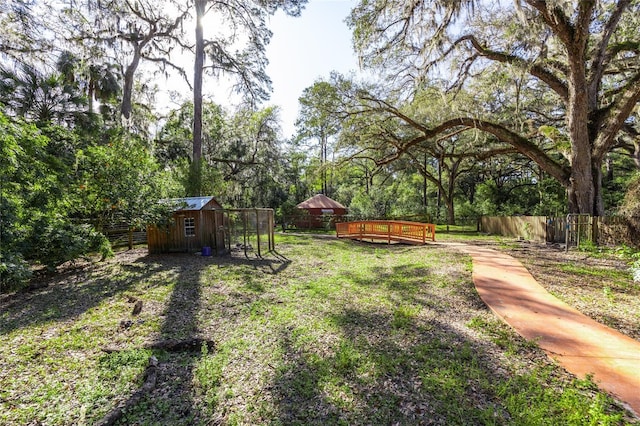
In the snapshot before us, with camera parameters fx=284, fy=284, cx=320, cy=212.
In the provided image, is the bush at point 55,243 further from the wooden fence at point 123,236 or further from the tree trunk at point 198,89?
the tree trunk at point 198,89

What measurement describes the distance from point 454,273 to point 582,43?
→ 8.79 m

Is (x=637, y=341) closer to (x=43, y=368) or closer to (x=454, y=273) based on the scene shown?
(x=454, y=273)

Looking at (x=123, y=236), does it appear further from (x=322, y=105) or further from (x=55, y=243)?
(x=322, y=105)

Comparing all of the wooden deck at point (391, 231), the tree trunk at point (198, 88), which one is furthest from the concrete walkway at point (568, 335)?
the tree trunk at point (198, 88)

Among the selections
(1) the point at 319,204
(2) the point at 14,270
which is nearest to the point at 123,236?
(2) the point at 14,270

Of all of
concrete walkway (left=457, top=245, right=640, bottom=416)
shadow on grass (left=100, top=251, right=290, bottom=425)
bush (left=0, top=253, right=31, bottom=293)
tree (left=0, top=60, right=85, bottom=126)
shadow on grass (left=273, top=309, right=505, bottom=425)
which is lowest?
shadow on grass (left=100, top=251, right=290, bottom=425)

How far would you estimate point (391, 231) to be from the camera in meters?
13.9

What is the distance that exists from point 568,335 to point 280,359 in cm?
371

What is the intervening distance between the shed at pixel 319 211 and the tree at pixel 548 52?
13.5 metres

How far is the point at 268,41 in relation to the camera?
16.6 m

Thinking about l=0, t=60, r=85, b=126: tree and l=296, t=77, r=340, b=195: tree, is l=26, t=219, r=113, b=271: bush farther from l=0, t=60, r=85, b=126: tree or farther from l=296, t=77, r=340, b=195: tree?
l=296, t=77, r=340, b=195: tree

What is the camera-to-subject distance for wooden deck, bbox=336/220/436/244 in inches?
504

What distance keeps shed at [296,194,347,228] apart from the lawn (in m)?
16.9

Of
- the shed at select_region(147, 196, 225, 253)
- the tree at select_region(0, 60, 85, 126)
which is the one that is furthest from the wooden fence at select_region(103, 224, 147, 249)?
the tree at select_region(0, 60, 85, 126)
